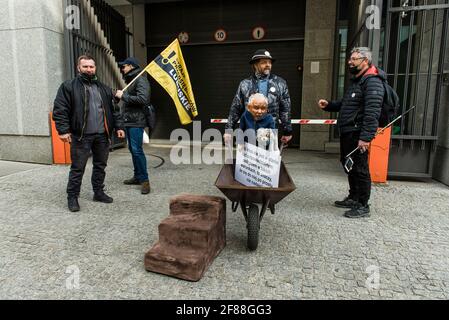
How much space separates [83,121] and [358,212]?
3.58 metres

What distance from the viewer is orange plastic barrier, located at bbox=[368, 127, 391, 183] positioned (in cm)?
576

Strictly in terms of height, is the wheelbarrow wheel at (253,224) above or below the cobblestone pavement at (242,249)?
above

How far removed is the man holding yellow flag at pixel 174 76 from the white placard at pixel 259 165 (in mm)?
2195

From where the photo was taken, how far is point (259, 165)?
133 inches

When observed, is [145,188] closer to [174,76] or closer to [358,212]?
[174,76]

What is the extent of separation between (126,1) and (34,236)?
8.65 meters

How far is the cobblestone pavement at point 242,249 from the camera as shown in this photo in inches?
106

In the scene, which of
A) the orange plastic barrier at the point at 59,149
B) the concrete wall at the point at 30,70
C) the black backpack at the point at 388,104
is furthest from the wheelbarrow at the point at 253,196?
the concrete wall at the point at 30,70

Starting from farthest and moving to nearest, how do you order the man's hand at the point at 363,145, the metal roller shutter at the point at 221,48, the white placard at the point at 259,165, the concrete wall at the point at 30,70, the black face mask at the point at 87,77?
the metal roller shutter at the point at 221,48, the concrete wall at the point at 30,70, the black face mask at the point at 87,77, the man's hand at the point at 363,145, the white placard at the point at 259,165

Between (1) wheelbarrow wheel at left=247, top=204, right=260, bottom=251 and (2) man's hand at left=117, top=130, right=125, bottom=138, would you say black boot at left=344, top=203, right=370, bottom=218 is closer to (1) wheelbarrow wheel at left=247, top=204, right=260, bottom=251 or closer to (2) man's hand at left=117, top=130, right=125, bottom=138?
(1) wheelbarrow wheel at left=247, top=204, right=260, bottom=251

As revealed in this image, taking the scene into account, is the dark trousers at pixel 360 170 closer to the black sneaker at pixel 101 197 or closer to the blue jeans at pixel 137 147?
the blue jeans at pixel 137 147

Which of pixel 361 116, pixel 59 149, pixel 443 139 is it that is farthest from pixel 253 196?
pixel 59 149

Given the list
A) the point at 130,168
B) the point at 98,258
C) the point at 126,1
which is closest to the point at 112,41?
the point at 126,1
